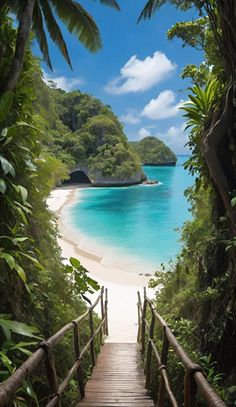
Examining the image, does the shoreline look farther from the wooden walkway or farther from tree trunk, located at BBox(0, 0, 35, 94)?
tree trunk, located at BBox(0, 0, 35, 94)

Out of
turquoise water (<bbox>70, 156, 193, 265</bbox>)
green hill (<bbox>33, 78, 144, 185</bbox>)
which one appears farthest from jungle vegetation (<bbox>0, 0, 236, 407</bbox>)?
green hill (<bbox>33, 78, 144, 185</bbox>)

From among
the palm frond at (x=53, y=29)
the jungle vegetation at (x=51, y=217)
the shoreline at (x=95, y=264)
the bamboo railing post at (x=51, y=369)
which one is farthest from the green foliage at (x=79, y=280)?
the palm frond at (x=53, y=29)

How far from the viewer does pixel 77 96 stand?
61.2 m

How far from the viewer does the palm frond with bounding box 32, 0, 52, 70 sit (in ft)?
20.1

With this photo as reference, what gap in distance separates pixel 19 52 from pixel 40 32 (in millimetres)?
3045

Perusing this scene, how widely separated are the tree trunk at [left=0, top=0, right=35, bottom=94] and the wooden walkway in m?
2.81

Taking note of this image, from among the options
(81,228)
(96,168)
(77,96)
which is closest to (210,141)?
(81,228)

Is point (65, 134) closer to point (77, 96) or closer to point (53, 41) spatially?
point (77, 96)

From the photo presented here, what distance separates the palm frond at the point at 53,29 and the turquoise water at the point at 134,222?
10871 mm

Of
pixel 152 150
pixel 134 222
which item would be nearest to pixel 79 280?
pixel 134 222

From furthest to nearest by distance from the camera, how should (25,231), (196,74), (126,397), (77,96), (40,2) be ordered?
1. (77,96)
2. (40,2)
3. (196,74)
4. (25,231)
5. (126,397)

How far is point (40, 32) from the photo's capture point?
21.2ft

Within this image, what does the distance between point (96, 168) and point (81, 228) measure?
30543mm

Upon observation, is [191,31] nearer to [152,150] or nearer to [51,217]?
[51,217]
